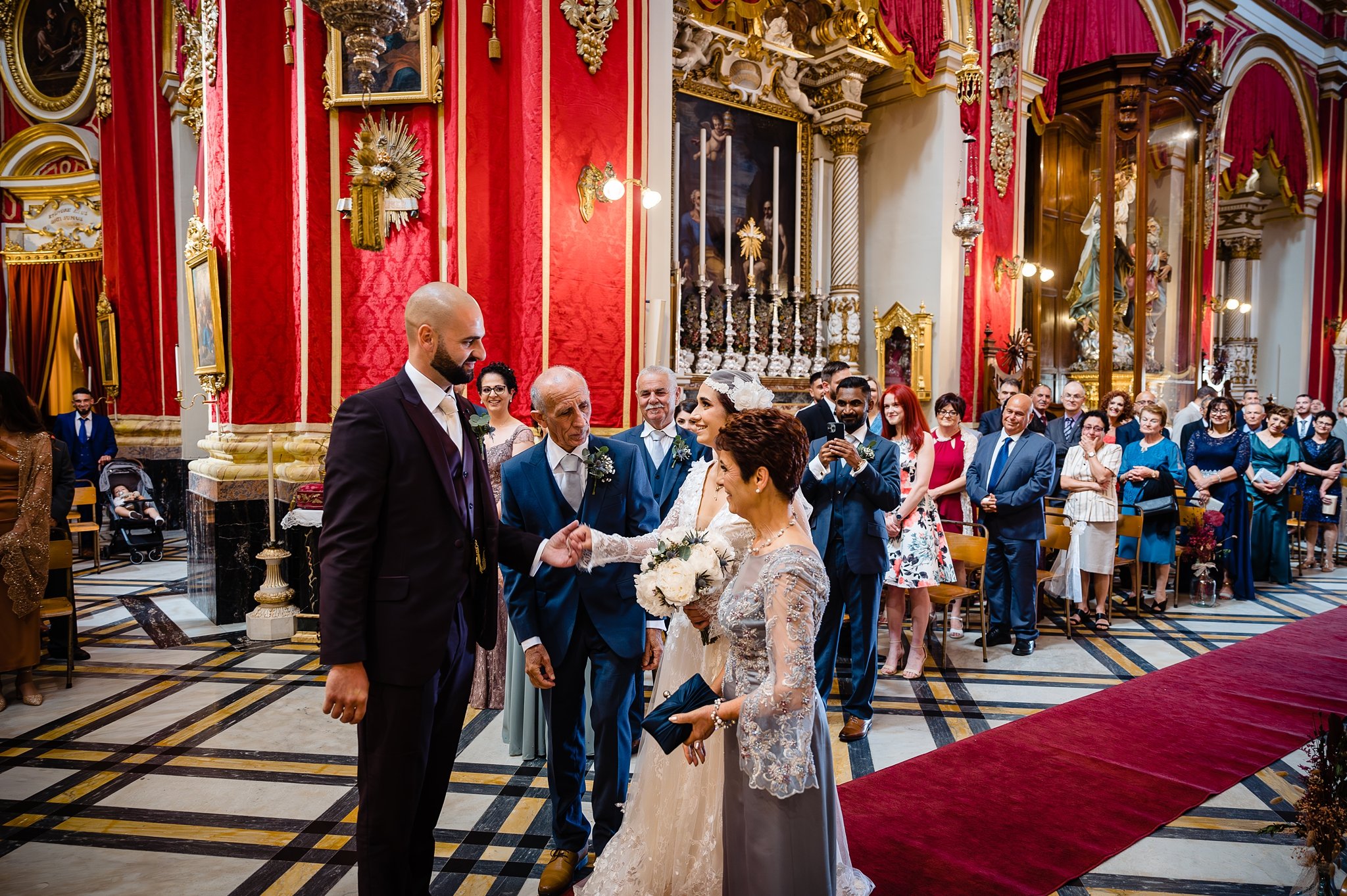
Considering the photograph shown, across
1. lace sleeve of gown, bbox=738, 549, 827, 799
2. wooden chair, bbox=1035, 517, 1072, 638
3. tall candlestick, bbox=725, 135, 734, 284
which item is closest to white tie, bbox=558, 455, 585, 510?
lace sleeve of gown, bbox=738, 549, 827, 799

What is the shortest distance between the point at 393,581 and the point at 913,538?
11.6 ft

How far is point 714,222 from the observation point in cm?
945

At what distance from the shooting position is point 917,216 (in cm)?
966

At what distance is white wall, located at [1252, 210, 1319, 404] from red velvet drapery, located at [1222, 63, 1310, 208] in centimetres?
66

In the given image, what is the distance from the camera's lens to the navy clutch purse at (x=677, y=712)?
2.07 metres

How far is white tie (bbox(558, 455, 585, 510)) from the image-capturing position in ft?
9.49

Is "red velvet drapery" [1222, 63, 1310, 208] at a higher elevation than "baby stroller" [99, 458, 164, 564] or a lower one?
higher

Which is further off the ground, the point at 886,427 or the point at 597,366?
the point at 597,366

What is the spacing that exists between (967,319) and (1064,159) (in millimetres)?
3001

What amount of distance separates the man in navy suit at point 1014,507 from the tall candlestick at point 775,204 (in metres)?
4.74

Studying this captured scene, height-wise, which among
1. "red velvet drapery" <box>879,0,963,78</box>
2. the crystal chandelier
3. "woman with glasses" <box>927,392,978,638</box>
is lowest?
"woman with glasses" <box>927,392,978,638</box>

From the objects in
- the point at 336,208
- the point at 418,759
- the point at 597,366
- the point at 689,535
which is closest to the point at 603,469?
the point at 689,535

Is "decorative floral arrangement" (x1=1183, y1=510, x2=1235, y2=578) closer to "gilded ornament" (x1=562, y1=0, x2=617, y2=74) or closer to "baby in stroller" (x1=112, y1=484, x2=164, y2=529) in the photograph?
"gilded ornament" (x1=562, y1=0, x2=617, y2=74)

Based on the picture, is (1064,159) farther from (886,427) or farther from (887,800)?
(887,800)
